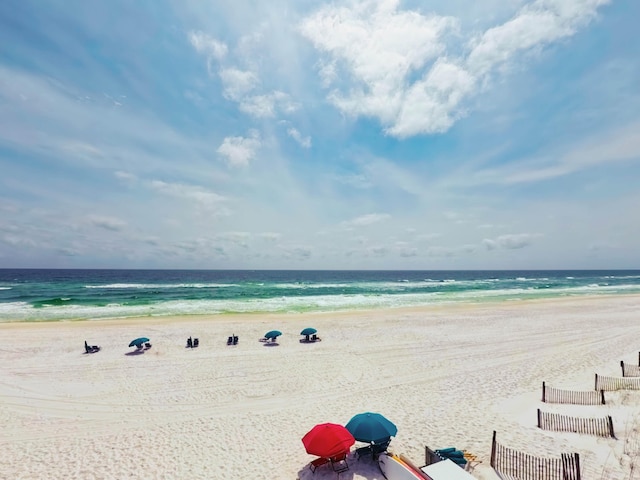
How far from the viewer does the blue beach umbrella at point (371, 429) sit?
8516 millimetres

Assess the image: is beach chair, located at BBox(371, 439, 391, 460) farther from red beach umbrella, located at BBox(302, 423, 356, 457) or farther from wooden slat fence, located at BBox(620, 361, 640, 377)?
wooden slat fence, located at BBox(620, 361, 640, 377)

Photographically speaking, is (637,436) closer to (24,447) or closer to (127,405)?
(127,405)

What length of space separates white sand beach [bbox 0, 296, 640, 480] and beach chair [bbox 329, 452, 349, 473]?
0.57 ft

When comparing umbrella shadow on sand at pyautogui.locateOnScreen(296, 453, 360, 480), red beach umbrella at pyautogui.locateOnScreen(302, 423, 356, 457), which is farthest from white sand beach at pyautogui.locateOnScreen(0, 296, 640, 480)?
red beach umbrella at pyautogui.locateOnScreen(302, 423, 356, 457)

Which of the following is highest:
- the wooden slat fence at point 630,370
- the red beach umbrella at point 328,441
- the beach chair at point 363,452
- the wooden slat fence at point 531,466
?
the red beach umbrella at point 328,441

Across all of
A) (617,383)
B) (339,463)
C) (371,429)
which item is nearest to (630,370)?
(617,383)

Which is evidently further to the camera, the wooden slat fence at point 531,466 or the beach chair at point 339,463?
the beach chair at point 339,463

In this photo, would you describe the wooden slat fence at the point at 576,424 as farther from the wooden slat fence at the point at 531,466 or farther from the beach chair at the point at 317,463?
the beach chair at the point at 317,463

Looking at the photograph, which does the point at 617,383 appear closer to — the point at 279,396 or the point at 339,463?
the point at 339,463

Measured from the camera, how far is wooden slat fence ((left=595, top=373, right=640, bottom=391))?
13016mm

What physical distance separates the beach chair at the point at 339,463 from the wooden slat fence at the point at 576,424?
653 centimetres

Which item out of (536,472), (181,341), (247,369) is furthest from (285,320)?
(536,472)

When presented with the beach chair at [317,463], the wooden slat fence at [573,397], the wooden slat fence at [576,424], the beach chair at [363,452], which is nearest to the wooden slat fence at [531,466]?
the wooden slat fence at [576,424]

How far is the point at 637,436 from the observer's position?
9.52 m
